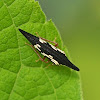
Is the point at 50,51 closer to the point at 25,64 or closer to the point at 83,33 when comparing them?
the point at 25,64

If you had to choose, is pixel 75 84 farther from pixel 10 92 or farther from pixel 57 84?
pixel 10 92

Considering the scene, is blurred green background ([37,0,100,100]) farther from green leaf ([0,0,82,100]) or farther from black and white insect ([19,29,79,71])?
green leaf ([0,0,82,100])

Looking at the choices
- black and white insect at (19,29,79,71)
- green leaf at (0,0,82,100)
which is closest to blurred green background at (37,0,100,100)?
black and white insect at (19,29,79,71)

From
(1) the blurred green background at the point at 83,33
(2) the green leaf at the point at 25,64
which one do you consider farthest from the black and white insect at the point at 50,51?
(1) the blurred green background at the point at 83,33

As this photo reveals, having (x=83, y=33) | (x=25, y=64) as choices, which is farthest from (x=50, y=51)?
(x=83, y=33)

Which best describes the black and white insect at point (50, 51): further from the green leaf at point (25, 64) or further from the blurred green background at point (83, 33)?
the blurred green background at point (83, 33)
